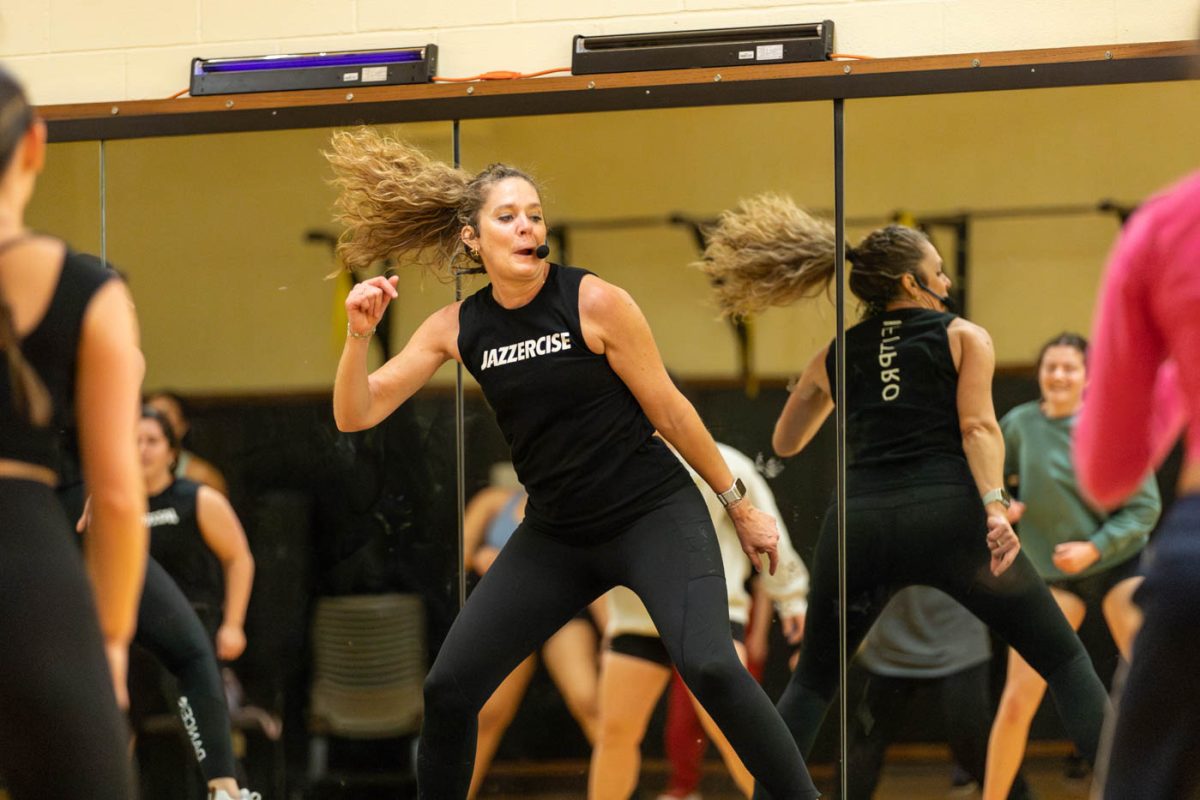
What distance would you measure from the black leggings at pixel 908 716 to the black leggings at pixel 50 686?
6.75 ft

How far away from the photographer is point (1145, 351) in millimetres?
1532

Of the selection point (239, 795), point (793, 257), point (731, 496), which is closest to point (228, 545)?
point (239, 795)

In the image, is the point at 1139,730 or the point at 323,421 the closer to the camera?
the point at 1139,730

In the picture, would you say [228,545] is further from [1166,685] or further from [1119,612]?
[1166,685]

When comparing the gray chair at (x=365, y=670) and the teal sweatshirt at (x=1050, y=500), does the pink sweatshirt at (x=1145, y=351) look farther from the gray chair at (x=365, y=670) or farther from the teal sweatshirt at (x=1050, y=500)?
the gray chair at (x=365, y=670)

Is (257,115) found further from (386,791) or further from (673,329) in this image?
(386,791)

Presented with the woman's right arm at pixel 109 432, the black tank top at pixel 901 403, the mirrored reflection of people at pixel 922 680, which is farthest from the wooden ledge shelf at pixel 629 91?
the woman's right arm at pixel 109 432

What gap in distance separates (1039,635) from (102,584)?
2188 mm

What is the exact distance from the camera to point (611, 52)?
3539mm

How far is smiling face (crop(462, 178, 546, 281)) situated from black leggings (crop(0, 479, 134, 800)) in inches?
54.9

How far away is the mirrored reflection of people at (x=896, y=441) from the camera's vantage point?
129 inches

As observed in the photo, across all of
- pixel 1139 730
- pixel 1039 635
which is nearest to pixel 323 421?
pixel 1039 635

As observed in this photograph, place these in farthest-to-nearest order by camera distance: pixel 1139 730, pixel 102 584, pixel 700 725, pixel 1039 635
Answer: pixel 700 725
pixel 1039 635
pixel 102 584
pixel 1139 730

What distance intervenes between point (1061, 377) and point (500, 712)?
1.52 metres
